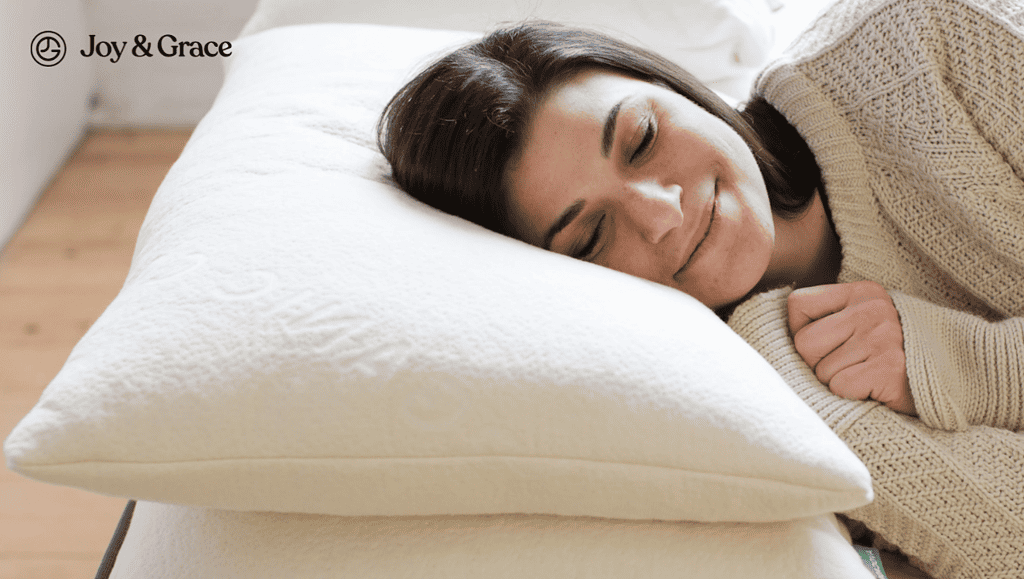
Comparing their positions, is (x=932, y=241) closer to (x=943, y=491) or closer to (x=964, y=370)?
(x=964, y=370)

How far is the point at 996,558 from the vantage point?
0.65 meters

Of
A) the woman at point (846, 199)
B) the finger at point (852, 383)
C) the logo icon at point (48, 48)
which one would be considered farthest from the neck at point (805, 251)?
the logo icon at point (48, 48)

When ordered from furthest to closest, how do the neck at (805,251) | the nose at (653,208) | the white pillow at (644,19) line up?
the white pillow at (644,19) → the neck at (805,251) → the nose at (653,208)

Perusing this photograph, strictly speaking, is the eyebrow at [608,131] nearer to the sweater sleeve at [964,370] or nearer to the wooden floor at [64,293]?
the sweater sleeve at [964,370]

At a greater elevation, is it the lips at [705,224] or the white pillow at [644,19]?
the white pillow at [644,19]

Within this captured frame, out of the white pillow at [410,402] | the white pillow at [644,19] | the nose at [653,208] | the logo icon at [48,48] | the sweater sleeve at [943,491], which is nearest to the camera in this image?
the white pillow at [410,402]

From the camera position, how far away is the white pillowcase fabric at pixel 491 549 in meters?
0.54

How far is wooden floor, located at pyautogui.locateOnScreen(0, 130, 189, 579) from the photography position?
103 centimetres

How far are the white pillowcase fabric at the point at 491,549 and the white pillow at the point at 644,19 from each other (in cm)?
98

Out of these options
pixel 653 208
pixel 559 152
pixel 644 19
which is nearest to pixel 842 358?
pixel 653 208

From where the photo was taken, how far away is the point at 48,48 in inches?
69.1

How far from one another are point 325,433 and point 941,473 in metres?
0.57

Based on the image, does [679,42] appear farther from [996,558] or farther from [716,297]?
[996,558]

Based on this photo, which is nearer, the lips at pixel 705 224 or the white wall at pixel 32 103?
the lips at pixel 705 224
